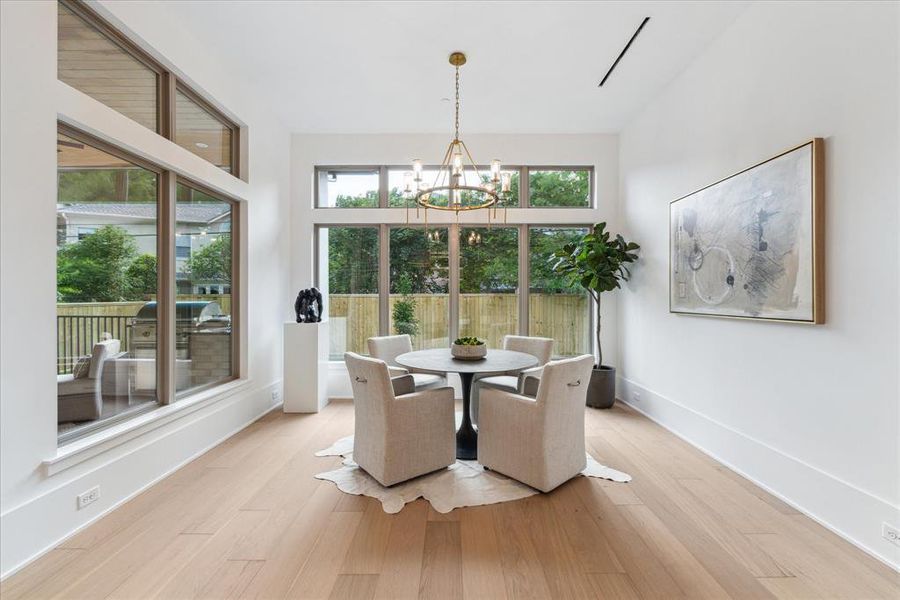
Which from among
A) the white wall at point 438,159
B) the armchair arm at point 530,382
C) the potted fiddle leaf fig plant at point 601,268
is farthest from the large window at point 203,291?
the potted fiddle leaf fig plant at point 601,268

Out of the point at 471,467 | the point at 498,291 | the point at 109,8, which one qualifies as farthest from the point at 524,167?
the point at 109,8

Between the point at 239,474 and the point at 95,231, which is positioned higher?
the point at 95,231

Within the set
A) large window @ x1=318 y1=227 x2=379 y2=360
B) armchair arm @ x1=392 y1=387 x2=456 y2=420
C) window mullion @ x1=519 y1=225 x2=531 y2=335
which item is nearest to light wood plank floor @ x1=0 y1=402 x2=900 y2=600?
armchair arm @ x1=392 y1=387 x2=456 y2=420

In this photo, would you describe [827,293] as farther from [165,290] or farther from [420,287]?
[165,290]

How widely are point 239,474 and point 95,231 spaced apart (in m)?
1.82

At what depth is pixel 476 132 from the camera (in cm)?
498

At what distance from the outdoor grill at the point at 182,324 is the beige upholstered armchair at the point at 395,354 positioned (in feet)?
4.63

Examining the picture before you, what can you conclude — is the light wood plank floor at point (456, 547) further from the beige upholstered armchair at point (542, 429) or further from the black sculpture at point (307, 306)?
the black sculpture at point (307, 306)

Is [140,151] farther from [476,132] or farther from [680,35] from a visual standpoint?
[680,35]

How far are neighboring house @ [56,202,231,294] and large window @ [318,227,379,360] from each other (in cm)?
142

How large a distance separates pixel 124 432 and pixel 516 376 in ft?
9.28

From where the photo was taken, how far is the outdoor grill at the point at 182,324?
111 inches

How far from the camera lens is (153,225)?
294cm

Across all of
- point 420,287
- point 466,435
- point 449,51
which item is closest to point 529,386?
point 466,435
